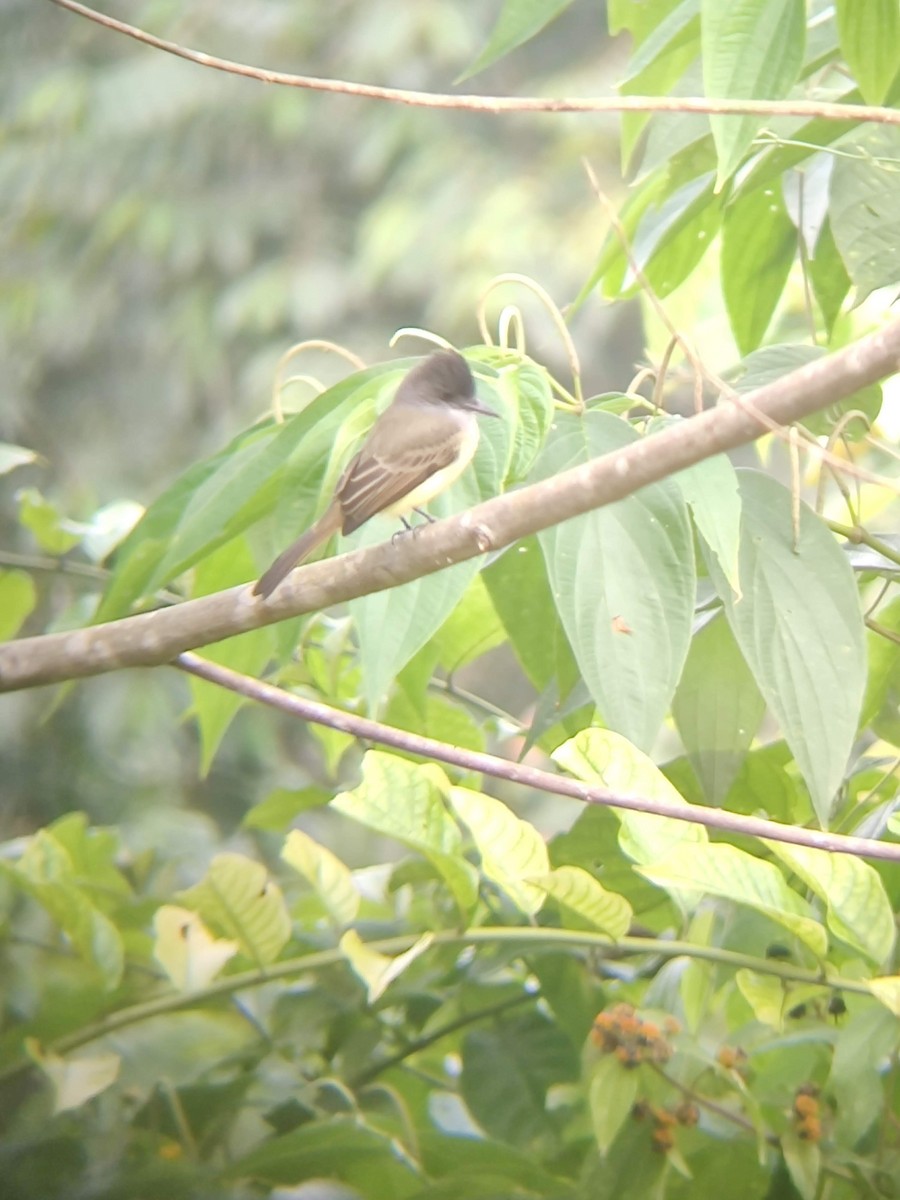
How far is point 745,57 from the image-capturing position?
1310 millimetres

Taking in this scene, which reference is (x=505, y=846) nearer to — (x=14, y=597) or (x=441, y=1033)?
(x=441, y=1033)

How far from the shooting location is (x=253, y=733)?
5570mm

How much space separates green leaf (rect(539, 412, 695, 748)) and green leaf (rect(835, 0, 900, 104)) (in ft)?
1.36

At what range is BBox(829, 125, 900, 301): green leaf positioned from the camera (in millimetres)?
1532

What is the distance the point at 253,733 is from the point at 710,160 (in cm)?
417

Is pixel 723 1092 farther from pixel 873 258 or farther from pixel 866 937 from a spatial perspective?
pixel 873 258

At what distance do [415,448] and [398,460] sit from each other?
0.10 ft

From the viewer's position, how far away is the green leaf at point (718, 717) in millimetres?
1493

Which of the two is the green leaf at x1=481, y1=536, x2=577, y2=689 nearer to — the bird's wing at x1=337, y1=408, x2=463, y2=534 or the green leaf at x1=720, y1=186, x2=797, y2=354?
the bird's wing at x1=337, y1=408, x2=463, y2=534

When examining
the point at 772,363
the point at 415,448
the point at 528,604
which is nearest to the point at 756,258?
the point at 772,363

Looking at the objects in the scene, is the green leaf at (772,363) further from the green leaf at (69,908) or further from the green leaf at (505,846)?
the green leaf at (69,908)

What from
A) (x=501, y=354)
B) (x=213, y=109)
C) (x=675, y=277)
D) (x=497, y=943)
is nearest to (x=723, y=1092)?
(x=497, y=943)

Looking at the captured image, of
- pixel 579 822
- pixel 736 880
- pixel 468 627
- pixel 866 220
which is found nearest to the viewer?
pixel 736 880

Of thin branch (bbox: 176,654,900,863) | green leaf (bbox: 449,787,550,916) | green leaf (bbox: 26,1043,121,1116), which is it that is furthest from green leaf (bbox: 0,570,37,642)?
green leaf (bbox: 449,787,550,916)
